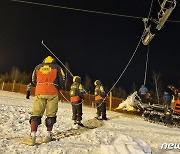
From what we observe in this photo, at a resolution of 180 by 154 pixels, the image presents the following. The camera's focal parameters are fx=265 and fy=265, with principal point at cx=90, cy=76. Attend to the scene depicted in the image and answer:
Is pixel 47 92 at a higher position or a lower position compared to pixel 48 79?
lower

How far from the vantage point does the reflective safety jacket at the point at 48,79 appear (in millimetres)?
5645

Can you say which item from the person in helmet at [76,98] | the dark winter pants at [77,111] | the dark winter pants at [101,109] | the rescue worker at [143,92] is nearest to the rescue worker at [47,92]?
the dark winter pants at [77,111]

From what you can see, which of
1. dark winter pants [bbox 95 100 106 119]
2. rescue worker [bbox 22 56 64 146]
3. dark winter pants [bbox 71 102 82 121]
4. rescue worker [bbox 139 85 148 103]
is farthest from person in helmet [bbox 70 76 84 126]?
rescue worker [bbox 139 85 148 103]

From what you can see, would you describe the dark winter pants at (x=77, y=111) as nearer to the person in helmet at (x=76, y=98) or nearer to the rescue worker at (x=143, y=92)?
the person in helmet at (x=76, y=98)

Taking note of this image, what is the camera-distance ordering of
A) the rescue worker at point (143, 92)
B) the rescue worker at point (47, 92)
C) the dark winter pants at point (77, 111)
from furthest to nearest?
the rescue worker at point (143, 92), the dark winter pants at point (77, 111), the rescue worker at point (47, 92)

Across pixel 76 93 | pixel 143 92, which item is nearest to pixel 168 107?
pixel 143 92

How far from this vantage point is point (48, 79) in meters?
5.68

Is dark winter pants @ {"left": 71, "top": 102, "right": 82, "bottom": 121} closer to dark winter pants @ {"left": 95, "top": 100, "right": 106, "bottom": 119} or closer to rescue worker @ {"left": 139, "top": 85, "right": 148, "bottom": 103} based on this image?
dark winter pants @ {"left": 95, "top": 100, "right": 106, "bottom": 119}

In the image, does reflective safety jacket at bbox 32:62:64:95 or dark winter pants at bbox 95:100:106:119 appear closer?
reflective safety jacket at bbox 32:62:64:95

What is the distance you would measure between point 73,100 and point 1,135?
395cm

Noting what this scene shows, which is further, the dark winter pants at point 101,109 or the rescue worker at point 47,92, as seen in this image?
the dark winter pants at point 101,109

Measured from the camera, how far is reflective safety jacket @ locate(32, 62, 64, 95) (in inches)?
222

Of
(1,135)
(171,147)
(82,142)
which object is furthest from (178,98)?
(1,135)

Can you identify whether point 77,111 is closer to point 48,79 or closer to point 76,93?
point 76,93
